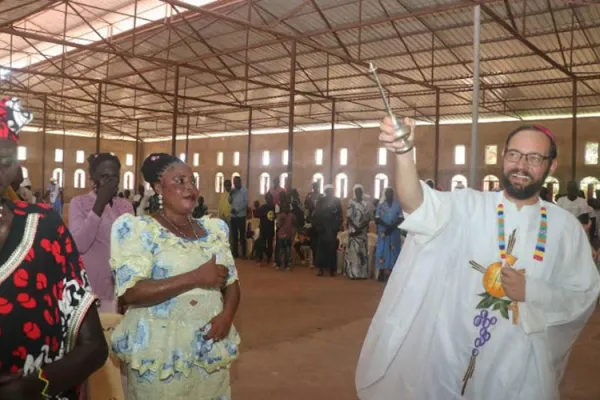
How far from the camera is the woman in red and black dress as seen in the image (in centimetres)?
120

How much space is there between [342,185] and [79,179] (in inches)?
644

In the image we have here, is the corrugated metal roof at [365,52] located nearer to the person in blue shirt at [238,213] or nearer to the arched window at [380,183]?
the arched window at [380,183]

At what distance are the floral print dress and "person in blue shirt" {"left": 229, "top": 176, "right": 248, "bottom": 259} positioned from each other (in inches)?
341

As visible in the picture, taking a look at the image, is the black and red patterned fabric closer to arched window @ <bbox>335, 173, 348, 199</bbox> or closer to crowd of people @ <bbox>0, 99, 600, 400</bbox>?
crowd of people @ <bbox>0, 99, 600, 400</bbox>

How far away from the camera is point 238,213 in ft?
37.4

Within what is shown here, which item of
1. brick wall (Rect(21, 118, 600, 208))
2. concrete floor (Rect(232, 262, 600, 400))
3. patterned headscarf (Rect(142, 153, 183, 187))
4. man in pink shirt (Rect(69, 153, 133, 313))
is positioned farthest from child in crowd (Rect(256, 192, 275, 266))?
brick wall (Rect(21, 118, 600, 208))

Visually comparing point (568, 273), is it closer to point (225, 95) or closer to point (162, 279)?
point (162, 279)

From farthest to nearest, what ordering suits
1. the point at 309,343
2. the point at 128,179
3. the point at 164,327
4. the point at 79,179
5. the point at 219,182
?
the point at 128,179 → the point at 79,179 → the point at 219,182 → the point at 309,343 → the point at 164,327

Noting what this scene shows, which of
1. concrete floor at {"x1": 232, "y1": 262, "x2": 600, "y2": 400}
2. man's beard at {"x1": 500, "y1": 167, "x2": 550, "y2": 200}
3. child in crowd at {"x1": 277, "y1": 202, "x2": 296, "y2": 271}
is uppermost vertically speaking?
man's beard at {"x1": 500, "y1": 167, "x2": 550, "y2": 200}

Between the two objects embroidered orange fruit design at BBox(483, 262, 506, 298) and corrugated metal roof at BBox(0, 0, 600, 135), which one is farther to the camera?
corrugated metal roof at BBox(0, 0, 600, 135)

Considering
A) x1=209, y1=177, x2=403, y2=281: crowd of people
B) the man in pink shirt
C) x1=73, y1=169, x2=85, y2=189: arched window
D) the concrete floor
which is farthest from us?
x1=73, y1=169, x2=85, y2=189: arched window

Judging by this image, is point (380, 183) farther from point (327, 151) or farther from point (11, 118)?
point (11, 118)

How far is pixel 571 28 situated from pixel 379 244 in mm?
8143

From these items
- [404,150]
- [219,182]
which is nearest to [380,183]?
[219,182]
